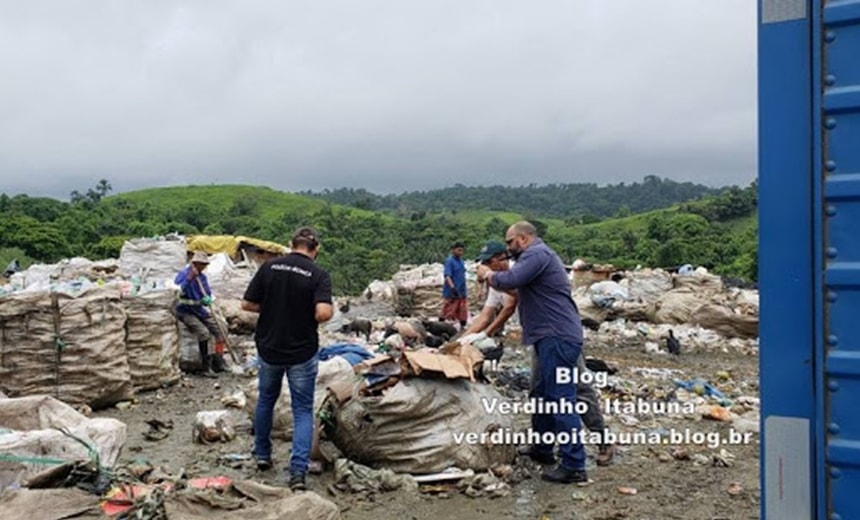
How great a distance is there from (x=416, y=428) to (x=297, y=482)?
834 mm

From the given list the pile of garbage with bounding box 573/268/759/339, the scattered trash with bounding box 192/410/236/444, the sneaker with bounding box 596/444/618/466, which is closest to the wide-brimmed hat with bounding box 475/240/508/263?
the sneaker with bounding box 596/444/618/466

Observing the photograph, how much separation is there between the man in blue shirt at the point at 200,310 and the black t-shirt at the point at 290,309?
342cm

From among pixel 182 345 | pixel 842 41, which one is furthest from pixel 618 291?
pixel 842 41

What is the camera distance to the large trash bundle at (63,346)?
20.3ft

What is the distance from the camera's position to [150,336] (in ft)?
23.6

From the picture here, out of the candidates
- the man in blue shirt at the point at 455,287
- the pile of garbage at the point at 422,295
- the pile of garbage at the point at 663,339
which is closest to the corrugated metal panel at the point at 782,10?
the man in blue shirt at the point at 455,287

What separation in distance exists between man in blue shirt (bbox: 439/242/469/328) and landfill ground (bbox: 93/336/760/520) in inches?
184

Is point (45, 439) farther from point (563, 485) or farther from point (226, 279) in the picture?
point (226, 279)

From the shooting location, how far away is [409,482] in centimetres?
457

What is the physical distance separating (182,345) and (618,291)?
9149 millimetres

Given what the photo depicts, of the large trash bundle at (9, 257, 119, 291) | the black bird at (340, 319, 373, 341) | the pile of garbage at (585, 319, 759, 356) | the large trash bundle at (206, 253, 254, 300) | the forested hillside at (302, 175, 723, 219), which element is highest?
the forested hillside at (302, 175, 723, 219)

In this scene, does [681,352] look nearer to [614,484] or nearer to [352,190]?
Answer: [614,484]

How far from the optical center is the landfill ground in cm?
431

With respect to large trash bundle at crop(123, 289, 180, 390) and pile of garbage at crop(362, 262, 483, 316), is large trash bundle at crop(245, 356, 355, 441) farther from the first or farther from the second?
A: pile of garbage at crop(362, 262, 483, 316)
